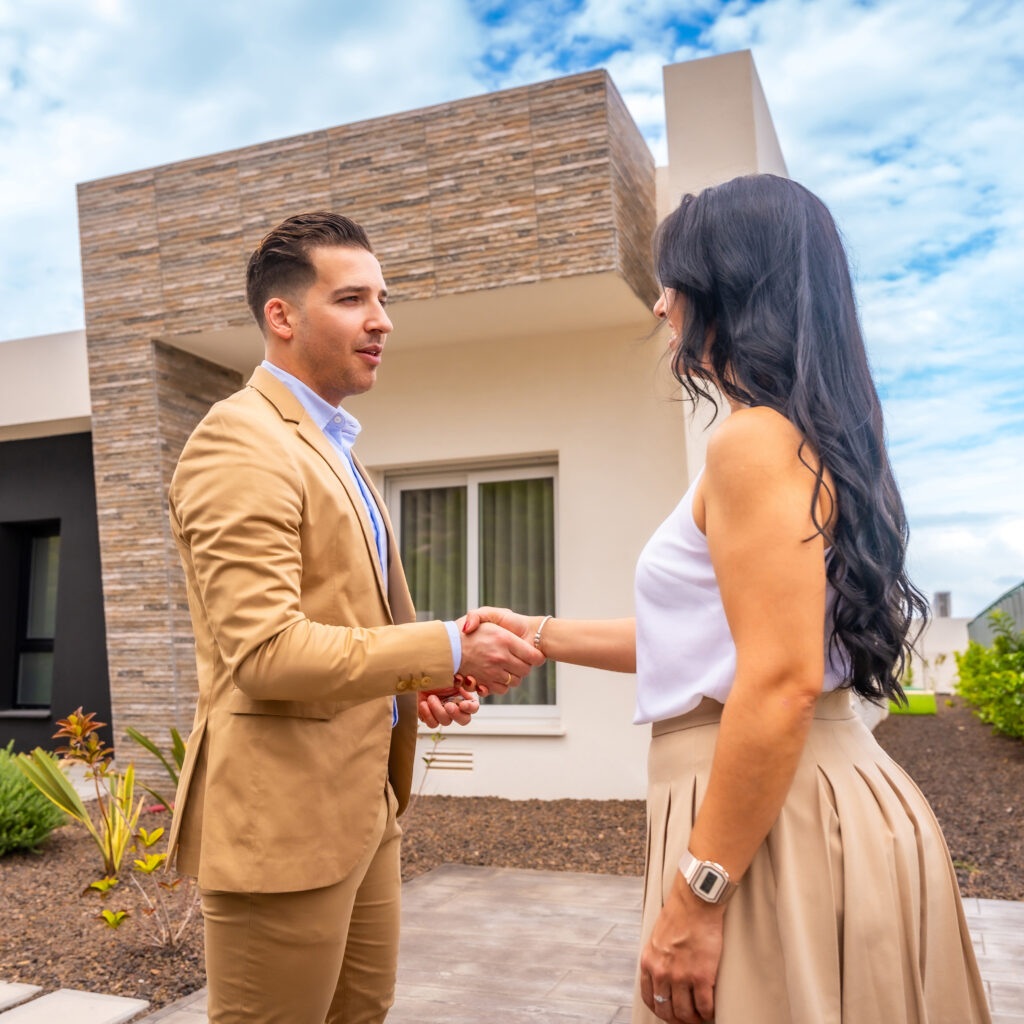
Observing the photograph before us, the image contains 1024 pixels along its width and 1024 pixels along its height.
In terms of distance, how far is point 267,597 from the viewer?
1512mm

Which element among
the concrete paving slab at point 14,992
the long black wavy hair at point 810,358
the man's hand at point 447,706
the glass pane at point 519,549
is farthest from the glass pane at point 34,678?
the long black wavy hair at point 810,358

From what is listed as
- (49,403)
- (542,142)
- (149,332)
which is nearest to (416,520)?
(149,332)

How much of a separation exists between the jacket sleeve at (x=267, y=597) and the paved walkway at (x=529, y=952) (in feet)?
6.21

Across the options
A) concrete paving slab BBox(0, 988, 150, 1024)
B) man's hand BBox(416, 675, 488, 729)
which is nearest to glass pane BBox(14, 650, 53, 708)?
concrete paving slab BBox(0, 988, 150, 1024)

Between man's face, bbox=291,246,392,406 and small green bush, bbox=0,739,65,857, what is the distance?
13.8 feet

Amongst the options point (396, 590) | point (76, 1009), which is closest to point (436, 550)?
point (76, 1009)

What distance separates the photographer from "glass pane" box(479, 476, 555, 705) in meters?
6.90

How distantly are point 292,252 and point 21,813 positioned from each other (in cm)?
450

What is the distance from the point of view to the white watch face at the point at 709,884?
3.88 feet

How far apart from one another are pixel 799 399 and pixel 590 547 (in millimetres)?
5310

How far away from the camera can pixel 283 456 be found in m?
1.67

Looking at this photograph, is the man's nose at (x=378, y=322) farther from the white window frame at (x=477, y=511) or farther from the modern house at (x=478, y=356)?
the white window frame at (x=477, y=511)

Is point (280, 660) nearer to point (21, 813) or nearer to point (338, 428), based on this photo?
point (338, 428)

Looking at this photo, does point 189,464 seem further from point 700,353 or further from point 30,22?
point 30,22
